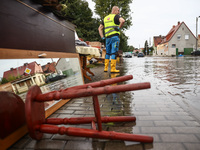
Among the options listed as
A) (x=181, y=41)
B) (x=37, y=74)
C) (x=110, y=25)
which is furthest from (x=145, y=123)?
(x=181, y=41)

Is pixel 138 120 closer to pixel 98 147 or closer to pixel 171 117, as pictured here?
pixel 171 117

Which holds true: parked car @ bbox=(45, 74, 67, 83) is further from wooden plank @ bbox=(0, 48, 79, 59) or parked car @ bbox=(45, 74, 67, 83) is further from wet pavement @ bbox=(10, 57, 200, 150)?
wet pavement @ bbox=(10, 57, 200, 150)

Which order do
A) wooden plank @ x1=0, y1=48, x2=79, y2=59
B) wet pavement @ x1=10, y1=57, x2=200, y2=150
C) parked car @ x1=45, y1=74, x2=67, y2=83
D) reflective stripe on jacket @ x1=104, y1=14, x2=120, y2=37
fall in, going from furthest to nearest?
reflective stripe on jacket @ x1=104, y1=14, x2=120, y2=37 < parked car @ x1=45, y1=74, x2=67, y2=83 < wooden plank @ x1=0, y1=48, x2=79, y2=59 < wet pavement @ x1=10, y1=57, x2=200, y2=150

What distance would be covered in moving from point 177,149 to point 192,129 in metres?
0.49

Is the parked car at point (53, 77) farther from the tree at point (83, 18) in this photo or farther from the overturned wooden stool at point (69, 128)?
the tree at point (83, 18)

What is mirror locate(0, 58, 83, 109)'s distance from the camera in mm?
1607

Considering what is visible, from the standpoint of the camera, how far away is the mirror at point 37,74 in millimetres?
1607

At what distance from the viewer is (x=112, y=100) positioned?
293cm

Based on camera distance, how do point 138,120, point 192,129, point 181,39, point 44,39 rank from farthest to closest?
point 181,39, point 44,39, point 138,120, point 192,129

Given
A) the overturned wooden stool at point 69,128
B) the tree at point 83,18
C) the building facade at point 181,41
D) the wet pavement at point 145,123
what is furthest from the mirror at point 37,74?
the building facade at point 181,41

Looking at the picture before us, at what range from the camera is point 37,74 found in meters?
2.06

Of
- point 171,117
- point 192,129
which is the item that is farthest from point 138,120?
point 192,129

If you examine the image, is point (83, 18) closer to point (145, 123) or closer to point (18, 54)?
point (18, 54)

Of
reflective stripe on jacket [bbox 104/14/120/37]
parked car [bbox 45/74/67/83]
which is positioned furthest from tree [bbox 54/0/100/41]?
parked car [bbox 45/74/67/83]
